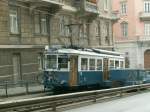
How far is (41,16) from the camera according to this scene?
42312 millimetres

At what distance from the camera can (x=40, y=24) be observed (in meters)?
42.0

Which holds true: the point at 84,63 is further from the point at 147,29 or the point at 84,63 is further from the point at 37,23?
the point at 147,29

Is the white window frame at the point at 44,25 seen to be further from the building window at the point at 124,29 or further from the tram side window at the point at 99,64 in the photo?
the building window at the point at 124,29

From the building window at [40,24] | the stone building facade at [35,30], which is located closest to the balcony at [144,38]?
the stone building facade at [35,30]

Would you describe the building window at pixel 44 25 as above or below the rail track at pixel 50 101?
above

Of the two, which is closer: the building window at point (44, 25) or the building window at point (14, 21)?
the building window at point (14, 21)

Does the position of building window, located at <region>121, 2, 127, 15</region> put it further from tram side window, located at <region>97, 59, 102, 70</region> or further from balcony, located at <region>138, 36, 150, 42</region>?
tram side window, located at <region>97, 59, 102, 70</region>

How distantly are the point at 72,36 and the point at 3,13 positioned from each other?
11.8 m

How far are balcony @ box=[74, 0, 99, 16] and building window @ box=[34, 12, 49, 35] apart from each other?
22.1 ft

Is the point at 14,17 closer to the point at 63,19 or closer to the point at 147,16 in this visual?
the point at 63,19

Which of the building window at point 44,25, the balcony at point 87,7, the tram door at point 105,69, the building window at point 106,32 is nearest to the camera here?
the tram door at point 105,69

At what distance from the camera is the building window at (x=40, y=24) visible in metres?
41.2

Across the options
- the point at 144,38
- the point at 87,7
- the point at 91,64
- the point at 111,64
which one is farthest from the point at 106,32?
the point at 91,64

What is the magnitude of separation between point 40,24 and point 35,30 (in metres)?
1.28
